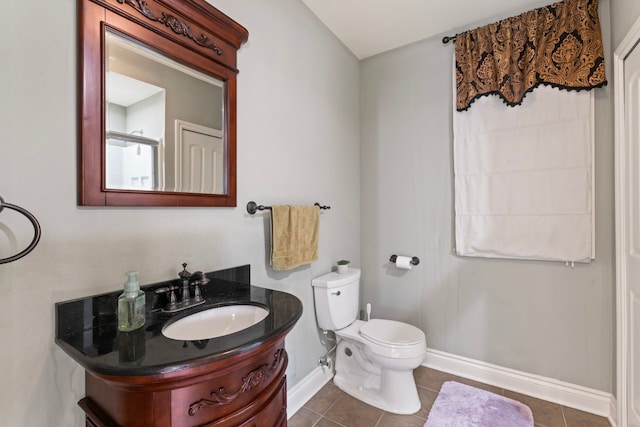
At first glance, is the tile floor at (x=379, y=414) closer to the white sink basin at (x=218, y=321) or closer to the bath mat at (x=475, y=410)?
the bath mat at (x=475, y=410)

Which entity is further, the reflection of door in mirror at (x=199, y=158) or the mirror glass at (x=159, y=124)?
the reflection of door in mirror at (x=199, y=158)

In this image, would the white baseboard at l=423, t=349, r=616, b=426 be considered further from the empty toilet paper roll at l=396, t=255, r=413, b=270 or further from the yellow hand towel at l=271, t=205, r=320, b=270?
the yellow hand towel at l=271, t=205, r=320, b=270

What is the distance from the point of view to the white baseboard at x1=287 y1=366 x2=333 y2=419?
172cm

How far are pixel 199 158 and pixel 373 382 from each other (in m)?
1.78

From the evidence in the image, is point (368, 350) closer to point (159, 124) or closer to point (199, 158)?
point (199, 158)

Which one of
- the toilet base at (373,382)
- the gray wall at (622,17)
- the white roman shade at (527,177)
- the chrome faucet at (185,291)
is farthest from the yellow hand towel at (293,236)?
the gray wall at (622,17)

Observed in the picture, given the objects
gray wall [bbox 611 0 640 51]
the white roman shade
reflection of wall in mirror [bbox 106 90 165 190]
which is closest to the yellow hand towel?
reflection of wall in mirror [bbox 106 90 165 190]

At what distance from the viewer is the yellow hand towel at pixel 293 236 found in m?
1.52

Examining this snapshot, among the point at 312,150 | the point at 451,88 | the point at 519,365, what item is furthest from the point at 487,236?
the point at 312,150

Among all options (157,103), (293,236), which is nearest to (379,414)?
(293,236)

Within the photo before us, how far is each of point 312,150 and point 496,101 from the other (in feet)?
4.38

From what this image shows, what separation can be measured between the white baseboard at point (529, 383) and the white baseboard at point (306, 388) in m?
0.85

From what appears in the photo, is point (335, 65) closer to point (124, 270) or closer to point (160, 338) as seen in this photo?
point (124, 270)

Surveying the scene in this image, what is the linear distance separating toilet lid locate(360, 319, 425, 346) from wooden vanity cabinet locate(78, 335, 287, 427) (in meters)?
1.06
